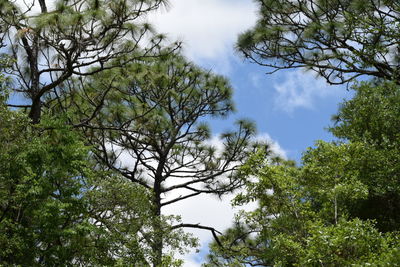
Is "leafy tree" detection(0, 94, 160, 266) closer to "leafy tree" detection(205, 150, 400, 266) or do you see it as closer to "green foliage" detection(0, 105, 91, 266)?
"green foliage" detection(0, 105, 91, 266)

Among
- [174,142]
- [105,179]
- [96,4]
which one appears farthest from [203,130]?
[96,4]

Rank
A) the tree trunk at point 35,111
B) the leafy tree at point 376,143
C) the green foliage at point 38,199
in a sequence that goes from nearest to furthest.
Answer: the green foliage at point 38,199, the leafy tree at point 376,143, the tree trunk at point 35,111

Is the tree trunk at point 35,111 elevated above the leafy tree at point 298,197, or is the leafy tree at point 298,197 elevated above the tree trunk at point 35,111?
the tree trunk at point 35,111

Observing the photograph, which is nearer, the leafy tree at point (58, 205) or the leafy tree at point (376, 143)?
the leafy tree at point (58, 205)

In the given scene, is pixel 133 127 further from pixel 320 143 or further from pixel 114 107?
pixel 320 143

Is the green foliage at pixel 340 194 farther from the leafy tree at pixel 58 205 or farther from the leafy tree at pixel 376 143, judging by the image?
the leafy tree at pixel 58 205

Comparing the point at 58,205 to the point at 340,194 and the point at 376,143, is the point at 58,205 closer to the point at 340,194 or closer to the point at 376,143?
the point at 340,194

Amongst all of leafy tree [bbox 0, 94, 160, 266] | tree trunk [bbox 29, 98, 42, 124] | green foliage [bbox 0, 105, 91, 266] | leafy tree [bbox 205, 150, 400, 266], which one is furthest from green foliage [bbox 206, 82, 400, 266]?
tree trunk [bbox 29, 98, 42, 124]

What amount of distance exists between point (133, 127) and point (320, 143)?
510cm

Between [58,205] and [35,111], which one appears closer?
[58,205]

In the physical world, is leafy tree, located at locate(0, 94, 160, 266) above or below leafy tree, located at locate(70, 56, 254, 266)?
below

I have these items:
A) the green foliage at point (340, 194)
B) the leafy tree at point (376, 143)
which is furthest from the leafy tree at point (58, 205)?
the leafy tree at point (376, 143)

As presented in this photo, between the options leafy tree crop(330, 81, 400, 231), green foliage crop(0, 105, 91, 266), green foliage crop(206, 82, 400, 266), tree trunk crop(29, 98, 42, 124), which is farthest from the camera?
tree trunk crop(29, 98, 42, 124)

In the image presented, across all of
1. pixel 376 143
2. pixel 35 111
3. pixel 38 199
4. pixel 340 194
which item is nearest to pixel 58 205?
pixel 38 199
